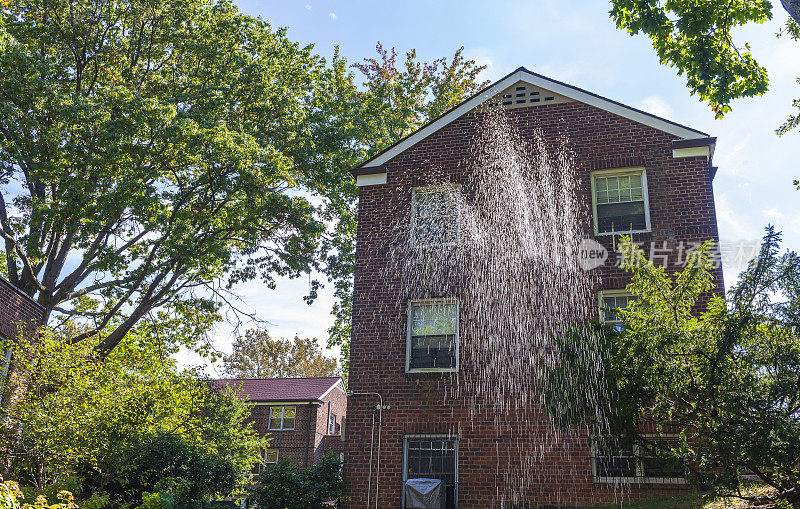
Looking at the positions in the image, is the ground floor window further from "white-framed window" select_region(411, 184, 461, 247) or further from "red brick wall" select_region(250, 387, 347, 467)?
"red brick wall" select_region(250, 387, 347, 467)

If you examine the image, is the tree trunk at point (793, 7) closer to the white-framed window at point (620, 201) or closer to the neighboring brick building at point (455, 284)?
the neighboring brick building at point (455, 284)

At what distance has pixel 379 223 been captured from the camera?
15711 millimetres

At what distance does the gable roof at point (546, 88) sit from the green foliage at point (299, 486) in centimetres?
743

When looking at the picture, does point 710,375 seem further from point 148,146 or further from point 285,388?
point 285,388

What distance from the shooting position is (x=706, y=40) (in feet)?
33.9

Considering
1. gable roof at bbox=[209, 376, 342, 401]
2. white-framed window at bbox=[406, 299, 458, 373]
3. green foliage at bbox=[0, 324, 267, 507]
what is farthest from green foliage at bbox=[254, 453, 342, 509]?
gable roof at bbox=[209, 376, 342, 401]

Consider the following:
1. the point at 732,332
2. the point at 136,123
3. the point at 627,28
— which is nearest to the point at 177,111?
the point at 136,123

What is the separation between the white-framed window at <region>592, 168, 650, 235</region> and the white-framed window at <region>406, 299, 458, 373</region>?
389 centimetres

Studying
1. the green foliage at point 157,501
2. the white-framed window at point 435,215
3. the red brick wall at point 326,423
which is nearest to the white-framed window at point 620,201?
the white-framed window at point 435,215

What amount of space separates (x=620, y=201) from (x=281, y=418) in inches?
1127

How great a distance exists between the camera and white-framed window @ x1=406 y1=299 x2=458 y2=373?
1405cm

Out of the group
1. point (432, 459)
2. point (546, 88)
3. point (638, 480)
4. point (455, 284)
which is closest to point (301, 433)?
point (432, 459)

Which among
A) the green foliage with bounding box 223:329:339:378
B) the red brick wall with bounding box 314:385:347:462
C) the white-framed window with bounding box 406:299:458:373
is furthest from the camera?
the green foliage with bounding box 223:329:339:378

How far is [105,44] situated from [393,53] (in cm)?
1105
